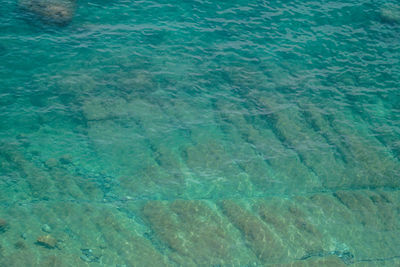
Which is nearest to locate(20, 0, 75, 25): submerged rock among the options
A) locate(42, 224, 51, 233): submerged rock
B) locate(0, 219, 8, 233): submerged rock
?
locate(0, 219, 8, 233): submerged rock

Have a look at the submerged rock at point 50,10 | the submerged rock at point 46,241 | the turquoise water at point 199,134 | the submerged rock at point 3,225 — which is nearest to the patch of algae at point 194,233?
the turquoise water at point 199,134

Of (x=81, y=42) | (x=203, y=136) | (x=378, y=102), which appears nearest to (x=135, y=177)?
(x=203, y=136)

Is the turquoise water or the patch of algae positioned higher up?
the turquoise water

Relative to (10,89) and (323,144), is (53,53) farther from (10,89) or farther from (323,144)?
(323,144)

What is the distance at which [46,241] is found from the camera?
1709 centimetres

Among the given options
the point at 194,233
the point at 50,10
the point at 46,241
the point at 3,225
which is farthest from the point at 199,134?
the point at 50,10

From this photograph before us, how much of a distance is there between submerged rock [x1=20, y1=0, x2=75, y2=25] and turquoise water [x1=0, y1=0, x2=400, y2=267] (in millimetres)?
99

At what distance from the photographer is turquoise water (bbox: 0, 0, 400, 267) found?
18531mm

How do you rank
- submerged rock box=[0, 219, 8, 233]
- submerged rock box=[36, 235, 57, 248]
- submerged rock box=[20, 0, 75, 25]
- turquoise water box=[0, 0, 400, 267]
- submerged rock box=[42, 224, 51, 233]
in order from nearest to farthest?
submerged rock box=[36, 235, 57, 248]
submerged rock box=[0, 219, 8, 233]
submerged rock box=[42, 224, 51, 233]
turquoise water box=[0, 0, 400, 267]
submerged rock box=[20, 0, 75, 25]

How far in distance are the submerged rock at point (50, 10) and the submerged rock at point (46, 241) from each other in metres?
16.0

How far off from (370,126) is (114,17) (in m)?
19.5

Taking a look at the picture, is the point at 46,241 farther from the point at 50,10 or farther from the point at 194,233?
the point at 50,10

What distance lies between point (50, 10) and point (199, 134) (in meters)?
14.1

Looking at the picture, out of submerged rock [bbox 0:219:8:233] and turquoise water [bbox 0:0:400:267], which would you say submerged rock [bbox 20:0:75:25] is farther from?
submerged rock [bbox 0:219:8:233]
